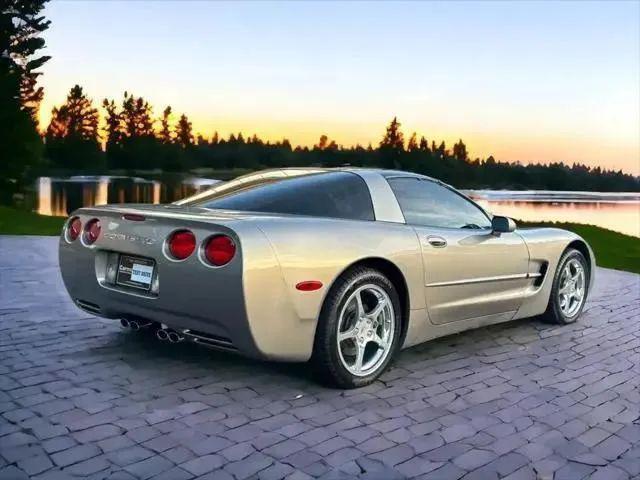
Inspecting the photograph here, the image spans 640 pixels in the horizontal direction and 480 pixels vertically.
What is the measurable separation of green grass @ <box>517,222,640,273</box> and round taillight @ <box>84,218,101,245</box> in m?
10.7

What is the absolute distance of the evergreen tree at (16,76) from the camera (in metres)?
42.2

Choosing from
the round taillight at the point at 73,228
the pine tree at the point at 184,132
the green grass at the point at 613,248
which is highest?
the pine tree at the point at 184,132

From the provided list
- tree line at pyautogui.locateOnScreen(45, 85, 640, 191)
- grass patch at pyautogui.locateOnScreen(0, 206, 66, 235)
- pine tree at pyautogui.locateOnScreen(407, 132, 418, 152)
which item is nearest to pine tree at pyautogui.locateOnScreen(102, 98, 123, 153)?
tree line at pyautogui.locateOnScreen(45, 85, 640, 191)

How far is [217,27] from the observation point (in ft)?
62.3

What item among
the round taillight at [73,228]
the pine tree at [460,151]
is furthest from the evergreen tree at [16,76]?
the pine tree at [460,151]

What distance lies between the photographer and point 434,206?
4.82 m

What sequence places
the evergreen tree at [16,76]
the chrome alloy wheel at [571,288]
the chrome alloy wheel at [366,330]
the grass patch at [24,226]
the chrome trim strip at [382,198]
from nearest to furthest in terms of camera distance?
the chrome alloy wheel at [366,330], the chrome trim strip at [382,198], the chrome alloy wheel at [571,288], the grass patch at [24,226], the evergreen tree at [16,76]

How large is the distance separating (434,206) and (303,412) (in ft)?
6.44

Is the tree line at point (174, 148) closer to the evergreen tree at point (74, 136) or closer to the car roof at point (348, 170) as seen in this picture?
A: the evergreen tree at point (74, 136)

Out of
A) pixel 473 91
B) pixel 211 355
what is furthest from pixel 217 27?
pixel 211 355

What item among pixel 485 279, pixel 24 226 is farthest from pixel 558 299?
pixel 24 226

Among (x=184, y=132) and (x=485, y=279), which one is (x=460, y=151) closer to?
(x=184, y=132)

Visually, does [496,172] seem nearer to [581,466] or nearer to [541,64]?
[541,64]

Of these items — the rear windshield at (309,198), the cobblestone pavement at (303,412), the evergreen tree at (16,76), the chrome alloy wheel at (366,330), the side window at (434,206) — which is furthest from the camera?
the evergreen tree at (16,76)
